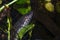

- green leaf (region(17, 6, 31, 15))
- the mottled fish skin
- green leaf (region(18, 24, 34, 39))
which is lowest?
green leaf (region(18, 24, 34, 39))

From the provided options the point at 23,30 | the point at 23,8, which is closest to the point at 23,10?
the point at 23,8

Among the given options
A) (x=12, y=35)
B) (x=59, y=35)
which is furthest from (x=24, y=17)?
(x=59, y=35)

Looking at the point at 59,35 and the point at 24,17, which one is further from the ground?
the point at 24,17

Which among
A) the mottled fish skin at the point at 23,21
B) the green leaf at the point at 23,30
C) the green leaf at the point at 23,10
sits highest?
the green leaf at the point at 23,10

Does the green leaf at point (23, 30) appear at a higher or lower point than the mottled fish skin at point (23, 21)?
lower

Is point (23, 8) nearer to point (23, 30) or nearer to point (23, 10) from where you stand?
point (23, 10)

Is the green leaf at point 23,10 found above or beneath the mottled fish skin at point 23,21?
above

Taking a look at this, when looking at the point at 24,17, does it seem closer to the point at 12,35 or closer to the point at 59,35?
the point at 12,35

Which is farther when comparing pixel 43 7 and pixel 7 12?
pixel 43 7
